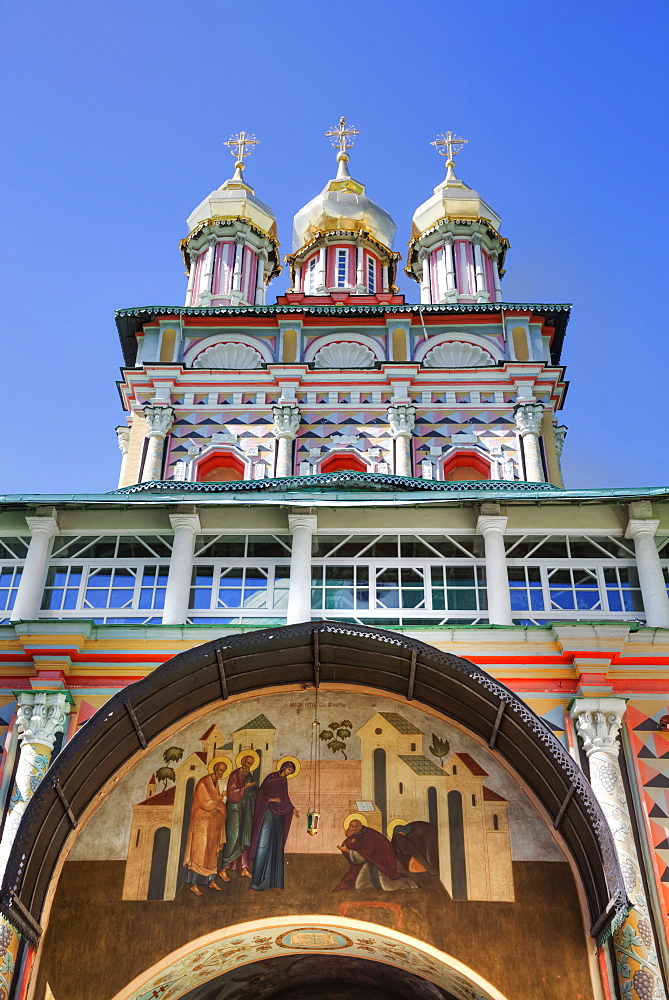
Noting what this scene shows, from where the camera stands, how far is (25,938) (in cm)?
A: 1209

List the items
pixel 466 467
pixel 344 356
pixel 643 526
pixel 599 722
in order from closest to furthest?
1. pixel 599 722
2. pixel 643 526
3. pixel 466 467
4. pixel 344 356

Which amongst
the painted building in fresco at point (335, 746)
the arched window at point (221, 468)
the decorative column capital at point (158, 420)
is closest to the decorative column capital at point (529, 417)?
the arched window at point (221, 468)

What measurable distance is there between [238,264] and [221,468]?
6.96 meters

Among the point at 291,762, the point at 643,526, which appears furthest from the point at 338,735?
the point at 643,526

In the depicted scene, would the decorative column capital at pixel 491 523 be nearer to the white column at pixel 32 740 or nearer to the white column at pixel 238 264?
the white column at pixel 32 740

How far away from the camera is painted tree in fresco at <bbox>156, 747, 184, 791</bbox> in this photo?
1357cm

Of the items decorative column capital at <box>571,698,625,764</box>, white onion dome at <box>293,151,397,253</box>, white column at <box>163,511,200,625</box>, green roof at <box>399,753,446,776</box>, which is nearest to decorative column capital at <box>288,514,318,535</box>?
white column at <box>163,511,200,625</box>

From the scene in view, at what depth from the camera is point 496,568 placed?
50.7 ft

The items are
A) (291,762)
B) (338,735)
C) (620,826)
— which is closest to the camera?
(620,826)

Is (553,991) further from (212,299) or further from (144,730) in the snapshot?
(212,299)

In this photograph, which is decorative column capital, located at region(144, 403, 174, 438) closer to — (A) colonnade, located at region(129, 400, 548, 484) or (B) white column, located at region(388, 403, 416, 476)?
(A) colonnade, located at region(129, 400, 548, 484)

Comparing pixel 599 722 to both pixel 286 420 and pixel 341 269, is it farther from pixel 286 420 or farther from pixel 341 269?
pixel 341 269

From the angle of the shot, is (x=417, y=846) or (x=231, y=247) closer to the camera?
(x=417, y=846)

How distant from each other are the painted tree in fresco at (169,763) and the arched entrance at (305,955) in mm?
1839
